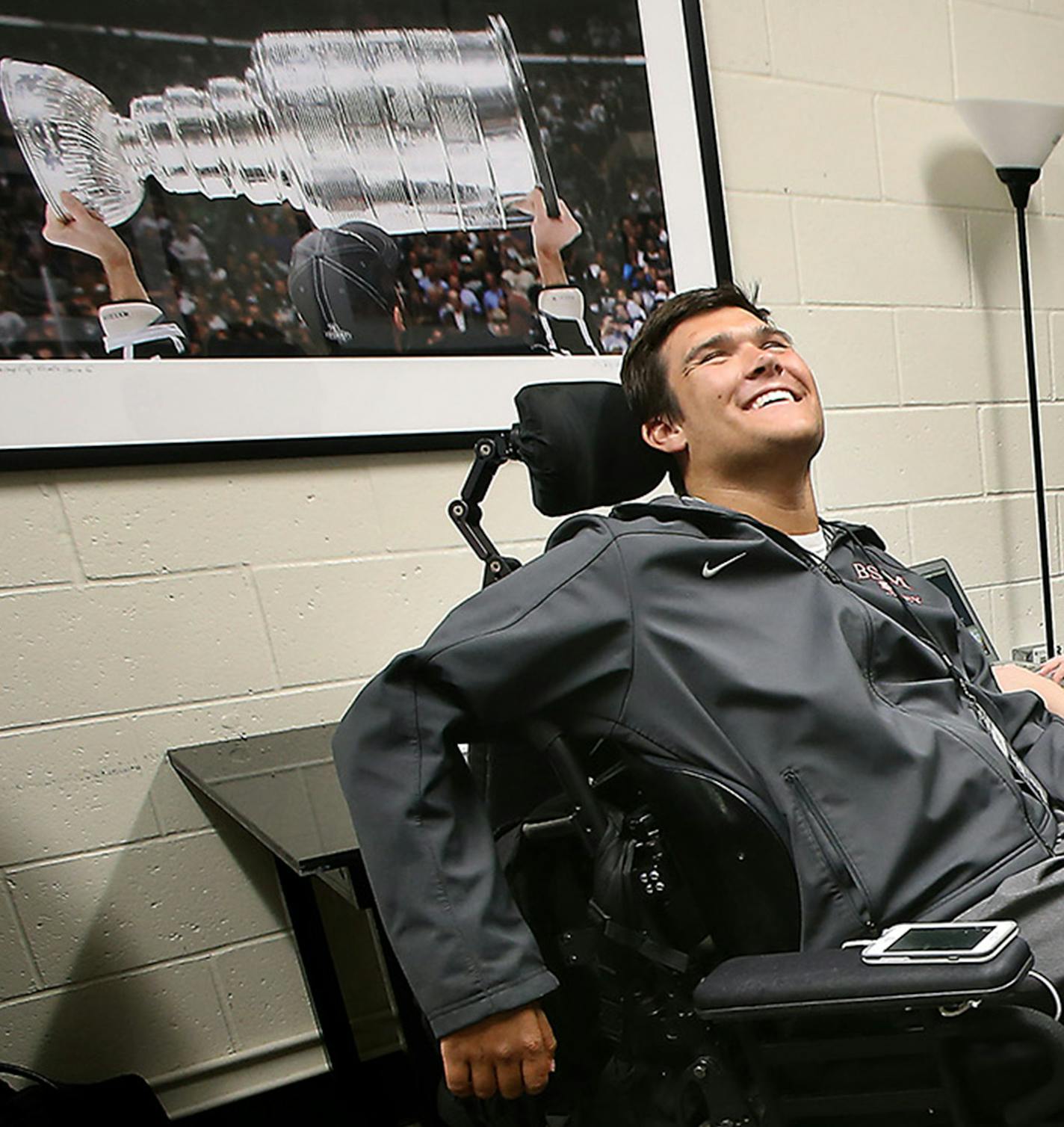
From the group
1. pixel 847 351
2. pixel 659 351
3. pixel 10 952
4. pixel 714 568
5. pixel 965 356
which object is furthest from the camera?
pixel 965 356

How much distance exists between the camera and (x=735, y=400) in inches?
46.6

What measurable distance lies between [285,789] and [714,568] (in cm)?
61

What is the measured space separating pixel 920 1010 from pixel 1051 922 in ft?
0.71

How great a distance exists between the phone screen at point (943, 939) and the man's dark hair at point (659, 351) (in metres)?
0.69

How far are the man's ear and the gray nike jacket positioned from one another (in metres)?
0.18

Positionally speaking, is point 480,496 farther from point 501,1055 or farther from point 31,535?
point 31,535

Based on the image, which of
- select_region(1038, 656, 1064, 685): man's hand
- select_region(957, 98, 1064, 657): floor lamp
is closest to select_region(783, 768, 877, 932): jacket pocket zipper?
select_region(1038, 656, 1064, 685): man's hand

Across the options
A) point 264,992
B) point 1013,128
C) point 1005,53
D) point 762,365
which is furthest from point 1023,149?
point 264,992

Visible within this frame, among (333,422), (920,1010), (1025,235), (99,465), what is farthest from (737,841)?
(1025,235)

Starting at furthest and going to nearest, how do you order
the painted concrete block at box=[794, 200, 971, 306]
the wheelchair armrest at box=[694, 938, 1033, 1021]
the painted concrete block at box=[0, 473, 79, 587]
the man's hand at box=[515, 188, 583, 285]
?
the painted concrete block at box=[794, 200, 971, 306] → the man's hand at box=[515, 188, 583, 285] → the painted concrete block at box=[0, 473, 79, 587] → the wheelchair armrest at box=[694, 938, 1033, 1021]

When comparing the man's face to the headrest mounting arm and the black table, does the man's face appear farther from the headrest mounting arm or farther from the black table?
the black table

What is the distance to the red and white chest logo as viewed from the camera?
1.15 m

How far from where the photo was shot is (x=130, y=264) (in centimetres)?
143

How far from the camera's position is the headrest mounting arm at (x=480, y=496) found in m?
1.09
